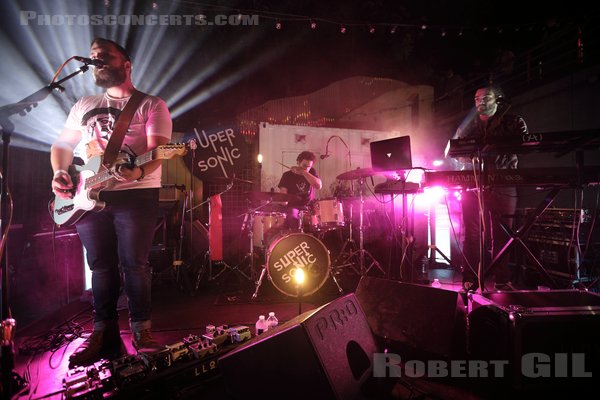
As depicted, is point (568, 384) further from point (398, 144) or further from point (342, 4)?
point (342, 4)

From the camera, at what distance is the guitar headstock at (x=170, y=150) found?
2184 mm

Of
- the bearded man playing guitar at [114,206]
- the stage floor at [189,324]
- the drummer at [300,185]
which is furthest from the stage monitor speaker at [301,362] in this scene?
the drummer at [300,185]

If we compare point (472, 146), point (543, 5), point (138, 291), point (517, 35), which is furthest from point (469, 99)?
point (138, 291)

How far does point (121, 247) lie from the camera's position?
7.95 feet

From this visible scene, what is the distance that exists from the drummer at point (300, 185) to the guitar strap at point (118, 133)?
8.30ft

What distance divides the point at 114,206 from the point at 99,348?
118 cm

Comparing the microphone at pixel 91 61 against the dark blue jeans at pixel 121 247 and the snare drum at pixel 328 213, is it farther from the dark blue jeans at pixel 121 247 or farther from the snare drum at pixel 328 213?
the snare drum at pixel 328 213

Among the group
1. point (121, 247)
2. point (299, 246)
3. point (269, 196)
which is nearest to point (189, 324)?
point (121, 247)

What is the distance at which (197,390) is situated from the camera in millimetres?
1980

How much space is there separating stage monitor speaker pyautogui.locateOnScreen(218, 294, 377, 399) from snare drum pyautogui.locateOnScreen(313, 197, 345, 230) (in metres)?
2.61

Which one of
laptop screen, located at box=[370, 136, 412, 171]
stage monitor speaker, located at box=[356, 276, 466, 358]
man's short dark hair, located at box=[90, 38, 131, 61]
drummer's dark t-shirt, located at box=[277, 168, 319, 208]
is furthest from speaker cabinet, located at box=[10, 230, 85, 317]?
laptop screen, located at box=[370, 136, 412, 171]

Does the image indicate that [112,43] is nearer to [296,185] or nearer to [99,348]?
[99,348]

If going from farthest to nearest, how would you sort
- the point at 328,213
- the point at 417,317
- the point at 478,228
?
the point at 328,213 < the point at 478,228 < the point at 417,317

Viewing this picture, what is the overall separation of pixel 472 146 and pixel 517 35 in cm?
751
